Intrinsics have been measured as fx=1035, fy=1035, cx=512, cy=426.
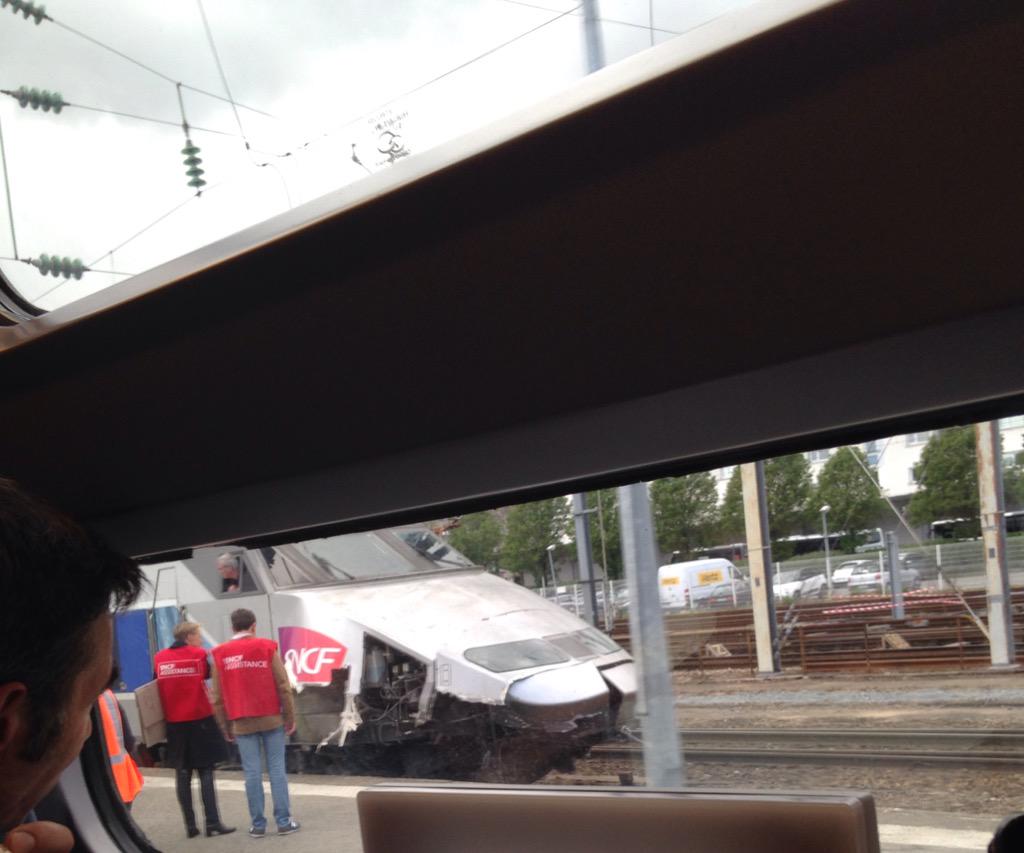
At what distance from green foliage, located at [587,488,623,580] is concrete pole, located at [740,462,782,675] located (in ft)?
0.88

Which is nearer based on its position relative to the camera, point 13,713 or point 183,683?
point 13,713

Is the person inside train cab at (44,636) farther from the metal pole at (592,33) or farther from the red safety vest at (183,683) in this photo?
the red safety vest at (183,683)

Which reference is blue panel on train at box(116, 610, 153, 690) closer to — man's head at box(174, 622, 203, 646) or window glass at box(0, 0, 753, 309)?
man's head at box(174, 622, 203, 646)

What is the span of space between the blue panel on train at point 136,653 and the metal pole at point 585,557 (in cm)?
249

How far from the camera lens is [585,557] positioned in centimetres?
238

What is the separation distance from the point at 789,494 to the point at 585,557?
64 cm

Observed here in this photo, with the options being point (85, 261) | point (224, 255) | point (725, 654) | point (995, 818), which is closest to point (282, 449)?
point (85, 261)

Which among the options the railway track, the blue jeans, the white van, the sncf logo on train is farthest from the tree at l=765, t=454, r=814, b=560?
the sncf logo on train

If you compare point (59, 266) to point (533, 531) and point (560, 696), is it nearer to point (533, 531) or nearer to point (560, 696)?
point (533, 531)

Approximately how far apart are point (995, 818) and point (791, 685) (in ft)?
1.63

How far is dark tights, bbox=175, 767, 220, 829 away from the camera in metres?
4.13

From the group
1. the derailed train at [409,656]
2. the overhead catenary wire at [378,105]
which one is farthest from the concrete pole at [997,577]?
the derailed train at [409,656]

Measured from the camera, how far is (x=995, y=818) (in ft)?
6.22

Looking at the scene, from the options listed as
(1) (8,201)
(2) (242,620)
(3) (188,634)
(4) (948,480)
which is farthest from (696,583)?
(3) (188,634)
